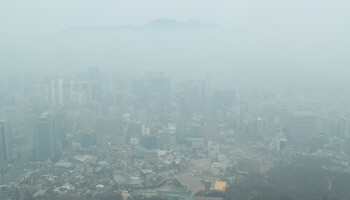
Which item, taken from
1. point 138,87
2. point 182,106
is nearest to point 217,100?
point 182,106

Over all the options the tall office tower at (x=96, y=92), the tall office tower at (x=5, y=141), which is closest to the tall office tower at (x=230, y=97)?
the tall office tower at (x=96, y=92)

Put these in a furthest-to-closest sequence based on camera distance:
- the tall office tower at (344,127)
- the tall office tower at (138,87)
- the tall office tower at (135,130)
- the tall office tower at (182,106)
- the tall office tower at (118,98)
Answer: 1. the tall office tower at (138,87)
2. the tall office tower at (118,98)
3. the tall office tower at (182,106)
4. the tall office tower at (135,130)
5. the tall office tower at (344,127)

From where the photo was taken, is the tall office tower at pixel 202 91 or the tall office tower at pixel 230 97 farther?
the tall office tower at pixel 202 91

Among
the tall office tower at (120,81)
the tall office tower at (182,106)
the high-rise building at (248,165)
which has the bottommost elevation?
the high-rise building at (248,165)

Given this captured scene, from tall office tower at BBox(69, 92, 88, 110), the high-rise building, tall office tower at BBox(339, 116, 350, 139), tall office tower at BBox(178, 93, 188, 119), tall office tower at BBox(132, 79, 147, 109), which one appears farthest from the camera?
tall office tower at BBox(132, 79, 147, 109)

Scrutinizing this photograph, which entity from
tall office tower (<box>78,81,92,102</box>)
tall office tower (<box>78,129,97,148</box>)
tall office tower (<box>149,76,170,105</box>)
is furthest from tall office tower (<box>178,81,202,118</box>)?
tall office tower (<box>78,129,97,148</box>)

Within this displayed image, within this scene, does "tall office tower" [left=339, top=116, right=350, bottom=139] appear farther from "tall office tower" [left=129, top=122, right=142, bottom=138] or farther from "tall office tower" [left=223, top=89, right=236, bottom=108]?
"tall office tower" [left=129, top=122, right=142, bottom=138]

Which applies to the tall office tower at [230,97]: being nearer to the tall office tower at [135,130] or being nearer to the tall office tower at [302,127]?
the tall office tower at [302,127]
